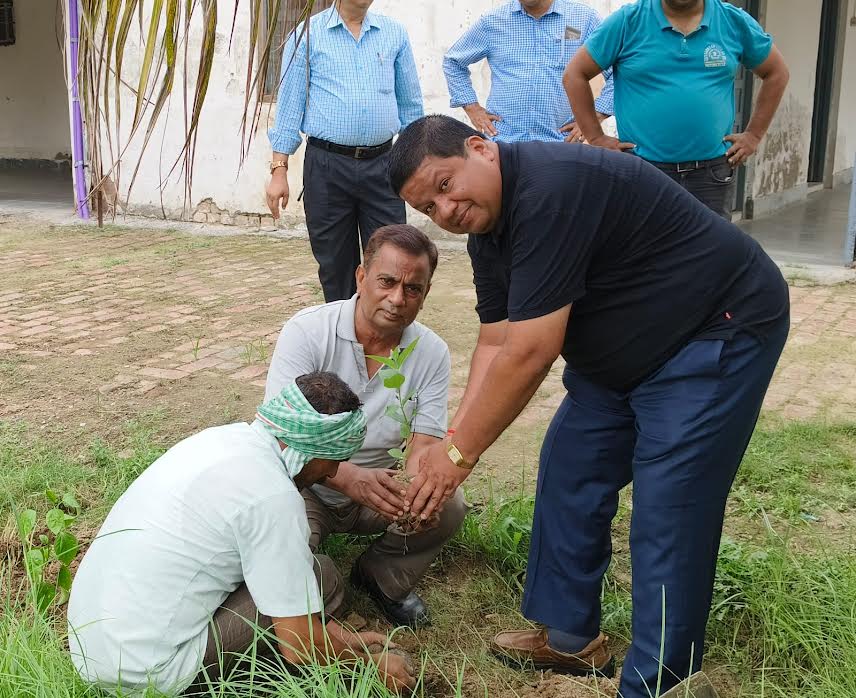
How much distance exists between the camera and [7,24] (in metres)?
15.7

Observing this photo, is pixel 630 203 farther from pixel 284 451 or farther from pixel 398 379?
pixel 284 451

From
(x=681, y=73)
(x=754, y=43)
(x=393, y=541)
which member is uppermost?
(x=754, y=43)

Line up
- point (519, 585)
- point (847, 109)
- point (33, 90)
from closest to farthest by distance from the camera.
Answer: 1. point (519, 585)
2. point (847, 109)
3. point (33, 90)

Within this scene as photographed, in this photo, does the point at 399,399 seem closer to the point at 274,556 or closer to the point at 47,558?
the point at 274,556

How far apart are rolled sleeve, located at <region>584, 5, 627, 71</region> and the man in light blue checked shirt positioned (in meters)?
1.00

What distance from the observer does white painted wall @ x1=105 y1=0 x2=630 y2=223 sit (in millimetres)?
8641

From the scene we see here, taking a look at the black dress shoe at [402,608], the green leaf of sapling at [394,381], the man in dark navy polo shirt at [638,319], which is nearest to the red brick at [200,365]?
the black dress shoe at [402,608]

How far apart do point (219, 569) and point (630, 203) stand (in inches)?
52.8

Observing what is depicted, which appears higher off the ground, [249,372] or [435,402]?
[435,402]

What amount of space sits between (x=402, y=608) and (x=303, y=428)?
3.43 ft

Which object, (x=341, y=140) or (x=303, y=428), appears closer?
(x=303, y=428)

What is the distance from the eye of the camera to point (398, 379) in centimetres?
275

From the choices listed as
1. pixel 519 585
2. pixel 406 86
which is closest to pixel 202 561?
pixel 519 585

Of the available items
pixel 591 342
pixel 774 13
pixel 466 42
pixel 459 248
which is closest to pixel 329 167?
pixel 466 42
